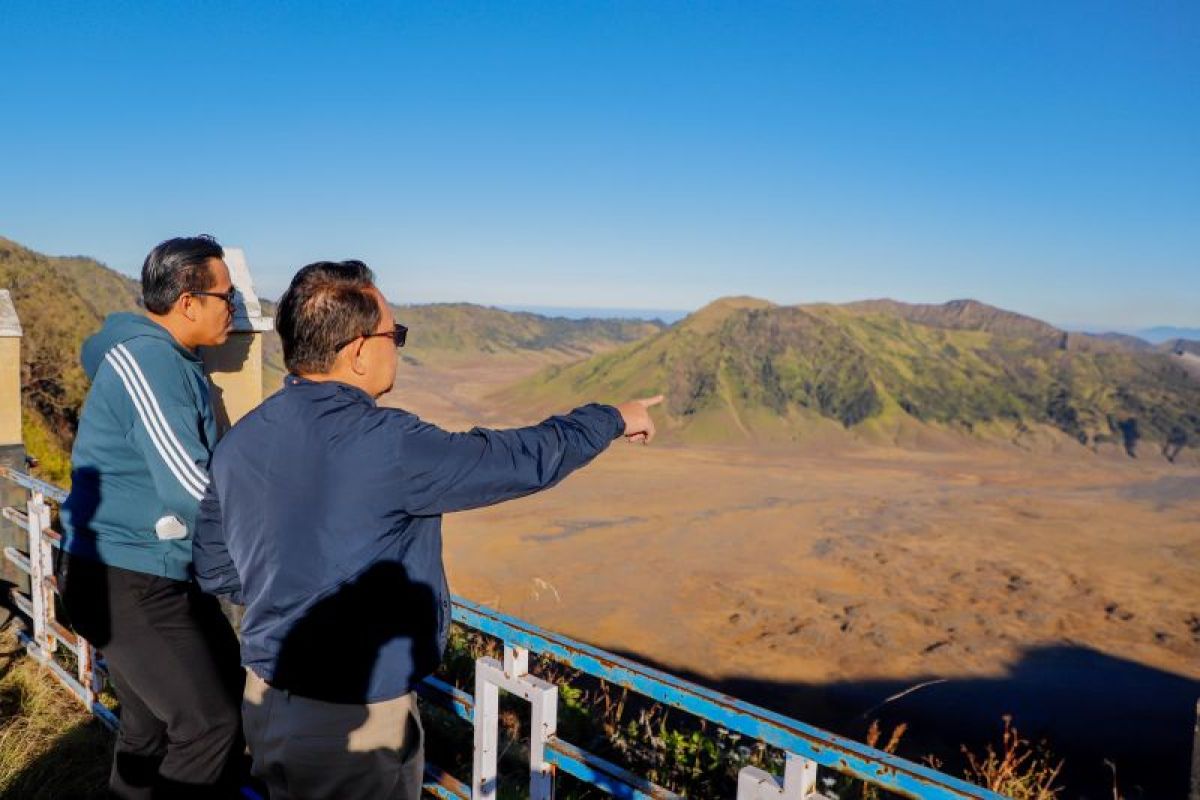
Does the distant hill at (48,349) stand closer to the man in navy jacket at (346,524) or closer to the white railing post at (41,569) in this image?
the white railing post at (41,569)

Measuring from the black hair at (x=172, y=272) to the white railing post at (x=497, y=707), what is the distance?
121cm

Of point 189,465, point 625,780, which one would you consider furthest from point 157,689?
Answer: point 625,780

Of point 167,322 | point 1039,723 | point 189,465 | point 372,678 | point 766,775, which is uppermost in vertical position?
point 167,322

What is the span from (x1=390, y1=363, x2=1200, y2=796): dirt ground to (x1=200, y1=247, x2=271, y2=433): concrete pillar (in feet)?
21.2

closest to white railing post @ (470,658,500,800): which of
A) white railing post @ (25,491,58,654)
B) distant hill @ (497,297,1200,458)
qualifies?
white railing post @ (25,491,58,654)

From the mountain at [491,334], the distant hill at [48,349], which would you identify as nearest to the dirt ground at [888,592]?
the distant hill at [48,349]

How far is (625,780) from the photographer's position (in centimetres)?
179

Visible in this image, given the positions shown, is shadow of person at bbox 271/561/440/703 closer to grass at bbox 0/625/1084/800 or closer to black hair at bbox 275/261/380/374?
black hair at bbox 275/261/380/374

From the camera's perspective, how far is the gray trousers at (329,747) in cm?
164

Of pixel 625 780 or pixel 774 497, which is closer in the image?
pixel 625 780

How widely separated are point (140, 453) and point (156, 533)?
7.8 inches

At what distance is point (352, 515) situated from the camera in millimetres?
1516

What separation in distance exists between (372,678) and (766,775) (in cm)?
73

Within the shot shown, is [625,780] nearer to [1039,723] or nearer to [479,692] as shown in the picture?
[479,692]
